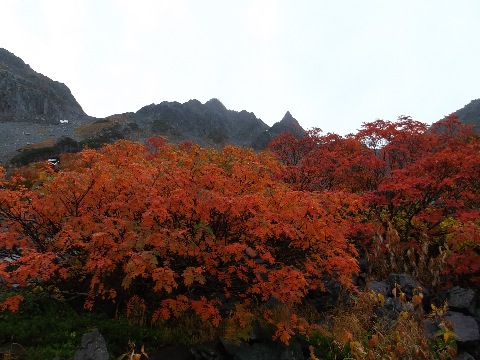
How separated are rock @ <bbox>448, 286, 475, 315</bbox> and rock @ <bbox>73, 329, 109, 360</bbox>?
7854 millimetres

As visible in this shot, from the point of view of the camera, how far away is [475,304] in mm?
8539

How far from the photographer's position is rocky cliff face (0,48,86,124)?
6272 cm

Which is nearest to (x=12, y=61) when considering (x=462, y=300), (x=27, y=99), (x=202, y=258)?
(x=27, y=99)

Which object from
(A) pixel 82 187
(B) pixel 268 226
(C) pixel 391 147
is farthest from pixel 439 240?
(A) pixel 82 187

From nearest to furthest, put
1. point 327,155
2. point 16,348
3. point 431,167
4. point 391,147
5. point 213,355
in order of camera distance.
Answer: point 16,348, point 213,355, point 431,167, point 391,147, point 327,155

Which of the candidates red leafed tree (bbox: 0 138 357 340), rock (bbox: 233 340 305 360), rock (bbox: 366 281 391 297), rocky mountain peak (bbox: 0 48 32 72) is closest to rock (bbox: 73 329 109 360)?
red leafed tree (bbox: 0 138 357 340)

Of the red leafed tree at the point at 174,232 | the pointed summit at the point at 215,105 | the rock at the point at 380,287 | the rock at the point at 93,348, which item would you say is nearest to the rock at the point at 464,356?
the rock at the point at 380,287

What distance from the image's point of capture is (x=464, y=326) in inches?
296

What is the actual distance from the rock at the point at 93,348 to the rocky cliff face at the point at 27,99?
65523 mm

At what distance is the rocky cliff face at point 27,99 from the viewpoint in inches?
Result: 2469

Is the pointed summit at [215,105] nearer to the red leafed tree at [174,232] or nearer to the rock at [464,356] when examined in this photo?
the red leafed tree at [174,232]

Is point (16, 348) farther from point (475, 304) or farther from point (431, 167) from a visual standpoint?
point (431, 167)

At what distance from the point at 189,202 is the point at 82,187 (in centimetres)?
227

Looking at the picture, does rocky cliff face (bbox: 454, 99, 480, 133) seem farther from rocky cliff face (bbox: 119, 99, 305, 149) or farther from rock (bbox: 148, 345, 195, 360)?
rock (bbox: 148, 345, 195, 360)
